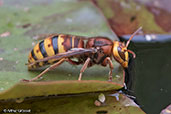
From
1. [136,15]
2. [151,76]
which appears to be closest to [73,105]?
[151,76]

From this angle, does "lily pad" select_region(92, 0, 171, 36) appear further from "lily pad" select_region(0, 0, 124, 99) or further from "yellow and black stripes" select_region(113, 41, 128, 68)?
"yellow and black stripes" select_region(113, 41, 128, 68)

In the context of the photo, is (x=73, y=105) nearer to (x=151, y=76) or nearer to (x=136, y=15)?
(x=151, y=76)

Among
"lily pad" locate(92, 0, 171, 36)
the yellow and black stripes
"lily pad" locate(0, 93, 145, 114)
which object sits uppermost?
"lily pad" locate(92, 0, 171, 36)

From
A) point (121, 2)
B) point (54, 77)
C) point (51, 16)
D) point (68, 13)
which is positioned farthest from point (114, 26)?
point (54, 77)

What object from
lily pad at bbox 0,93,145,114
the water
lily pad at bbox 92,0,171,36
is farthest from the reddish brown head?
lily pad at bbox 92,0,171,36

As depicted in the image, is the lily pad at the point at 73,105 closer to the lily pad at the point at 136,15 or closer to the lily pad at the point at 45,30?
the lily pad at the point at 45,30

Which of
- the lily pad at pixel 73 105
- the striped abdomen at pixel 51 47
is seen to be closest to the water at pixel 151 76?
the lily pad at pixel 73 105
